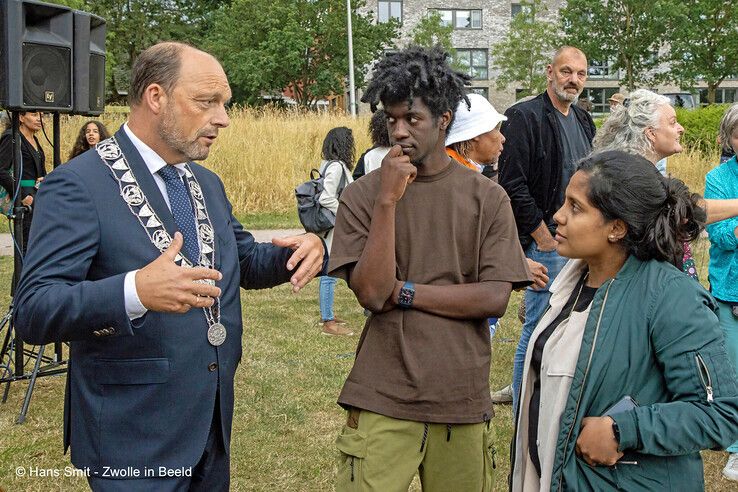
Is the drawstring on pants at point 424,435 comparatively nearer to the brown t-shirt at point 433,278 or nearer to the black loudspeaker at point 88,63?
the brown t-shirt at point 433,278

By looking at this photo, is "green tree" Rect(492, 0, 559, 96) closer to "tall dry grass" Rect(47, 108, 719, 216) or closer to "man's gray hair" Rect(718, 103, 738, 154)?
"tall dry grass" Rect(47, 108, 719, 216)

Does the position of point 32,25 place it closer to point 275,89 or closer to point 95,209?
point 95,209

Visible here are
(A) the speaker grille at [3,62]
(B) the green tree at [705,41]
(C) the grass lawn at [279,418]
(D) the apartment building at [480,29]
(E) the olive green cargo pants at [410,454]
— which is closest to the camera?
(E) the olive green cargo pants at [410,454]

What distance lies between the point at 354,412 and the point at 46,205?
122cm

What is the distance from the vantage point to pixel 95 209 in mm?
2486

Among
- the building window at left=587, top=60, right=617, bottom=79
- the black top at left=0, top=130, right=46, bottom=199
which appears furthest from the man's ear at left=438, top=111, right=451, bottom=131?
the building window at left=587, top=60, right=617, bottom=79

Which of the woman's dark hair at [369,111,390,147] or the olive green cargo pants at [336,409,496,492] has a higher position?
the woman's dark hair at [369,111,390,147]

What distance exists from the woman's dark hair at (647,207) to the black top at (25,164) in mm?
6336

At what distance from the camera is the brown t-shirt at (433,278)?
9.20 ft

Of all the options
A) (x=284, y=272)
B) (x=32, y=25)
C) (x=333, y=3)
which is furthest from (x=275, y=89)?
(x=284, y=272)

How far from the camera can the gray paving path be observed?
13.2 meters

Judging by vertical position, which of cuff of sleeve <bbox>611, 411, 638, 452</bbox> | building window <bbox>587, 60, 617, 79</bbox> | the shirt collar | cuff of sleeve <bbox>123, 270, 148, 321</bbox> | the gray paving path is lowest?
cuff of sleeve <bbox>611, 411, 638, 452</bbox>

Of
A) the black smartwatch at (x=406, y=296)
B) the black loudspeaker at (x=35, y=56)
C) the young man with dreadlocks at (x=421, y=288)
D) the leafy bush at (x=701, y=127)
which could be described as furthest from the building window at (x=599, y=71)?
the black smartwatch at (x=406, y=296)

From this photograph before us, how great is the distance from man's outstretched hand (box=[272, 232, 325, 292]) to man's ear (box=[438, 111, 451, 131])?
611mm
